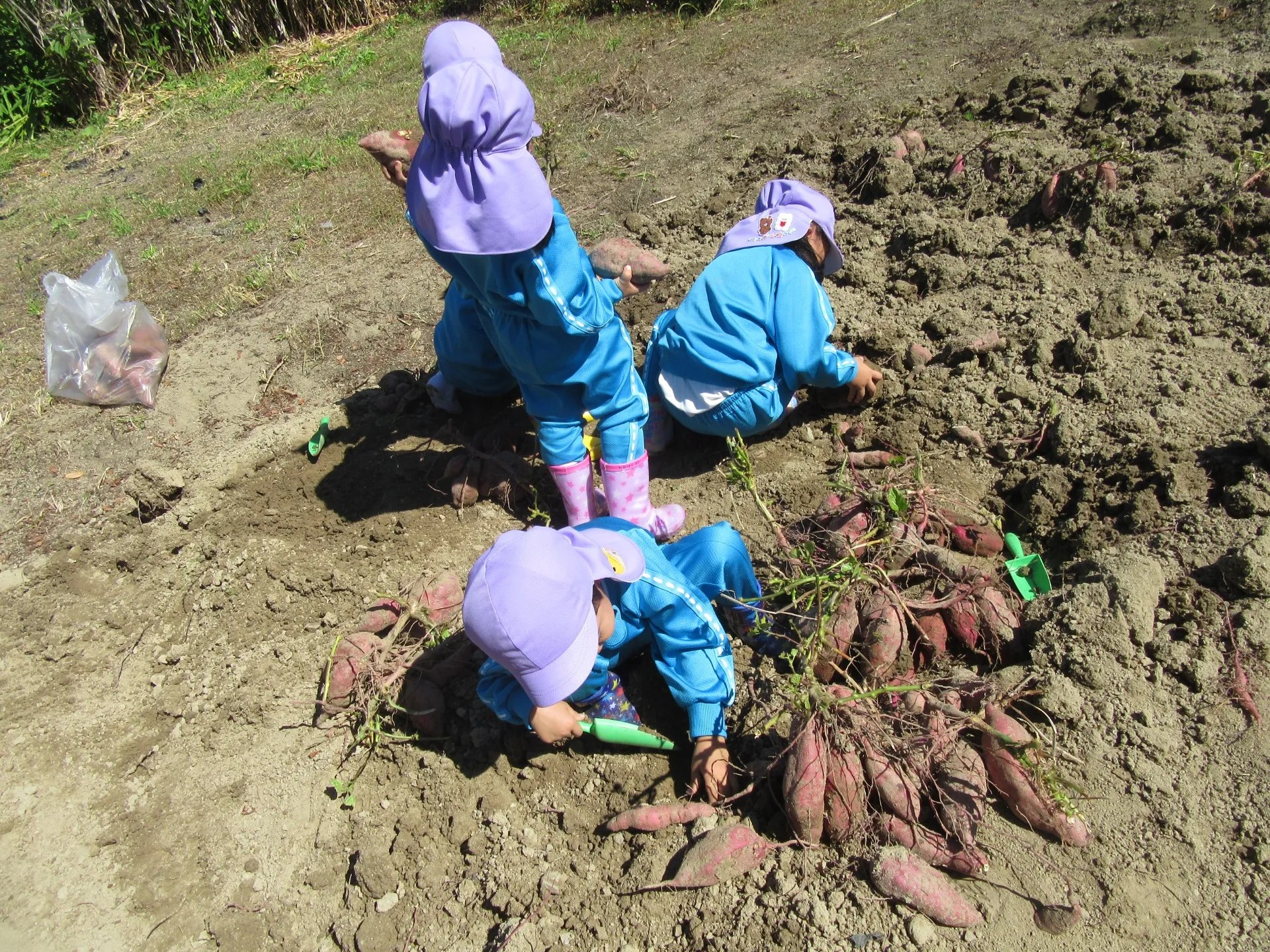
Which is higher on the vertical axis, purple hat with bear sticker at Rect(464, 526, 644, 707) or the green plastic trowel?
purple hat with bear sticker at Rect(464, 526, 644, 707)

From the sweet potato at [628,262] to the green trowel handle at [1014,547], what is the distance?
146 cm

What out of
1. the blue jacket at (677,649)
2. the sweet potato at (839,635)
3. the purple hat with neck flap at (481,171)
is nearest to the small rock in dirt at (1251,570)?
the sweet potato at (839,635)

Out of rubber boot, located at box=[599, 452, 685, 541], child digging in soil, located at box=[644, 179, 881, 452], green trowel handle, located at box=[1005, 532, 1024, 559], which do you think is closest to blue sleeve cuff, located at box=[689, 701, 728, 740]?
rubber boot, located at box=[599, 452, 685, 541]

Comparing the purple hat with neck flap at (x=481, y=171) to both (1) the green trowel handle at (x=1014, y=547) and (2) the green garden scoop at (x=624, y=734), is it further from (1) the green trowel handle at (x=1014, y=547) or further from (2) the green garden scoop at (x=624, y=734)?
(1) the green trowel handle at (x=1014, y=547)

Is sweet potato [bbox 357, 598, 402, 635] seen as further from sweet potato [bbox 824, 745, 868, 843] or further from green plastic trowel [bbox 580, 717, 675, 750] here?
sweet potato [bbox 824, 745, 868, 843]

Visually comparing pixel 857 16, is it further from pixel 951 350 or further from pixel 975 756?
pixel 975 756

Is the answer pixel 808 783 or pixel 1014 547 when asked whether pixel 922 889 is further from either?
pixel 1014 547

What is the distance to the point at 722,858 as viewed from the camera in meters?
2.01

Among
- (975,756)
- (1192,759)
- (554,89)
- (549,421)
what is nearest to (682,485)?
(549,421)

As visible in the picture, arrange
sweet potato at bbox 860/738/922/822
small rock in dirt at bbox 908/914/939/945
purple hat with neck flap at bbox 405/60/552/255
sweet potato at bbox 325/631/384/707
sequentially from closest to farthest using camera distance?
small rock in dirt at bbox 908/914/939/945 < sweet potato at bbox 860/738/922/822 < purple hat with neck flap at bbox 405/60/552/255 < sweet potato at bbox 325/631/384/707

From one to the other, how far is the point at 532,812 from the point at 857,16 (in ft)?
21.0

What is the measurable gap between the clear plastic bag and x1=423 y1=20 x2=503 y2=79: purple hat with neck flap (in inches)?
98.8

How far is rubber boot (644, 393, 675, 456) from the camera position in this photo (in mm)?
3377

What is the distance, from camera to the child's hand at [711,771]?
7.27 ft
